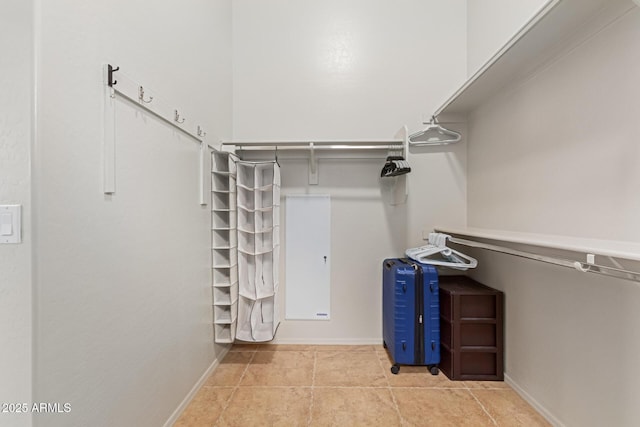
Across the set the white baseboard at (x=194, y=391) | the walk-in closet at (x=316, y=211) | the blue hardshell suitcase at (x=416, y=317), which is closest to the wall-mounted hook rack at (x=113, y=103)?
the walk-in closet at (x=316, y=211)

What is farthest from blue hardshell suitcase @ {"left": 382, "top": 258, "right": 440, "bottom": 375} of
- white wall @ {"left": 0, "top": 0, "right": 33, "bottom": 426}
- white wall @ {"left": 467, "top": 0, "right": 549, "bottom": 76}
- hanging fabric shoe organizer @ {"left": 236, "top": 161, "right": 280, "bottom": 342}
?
white wall @ {"left": 0, "top": 0, "right": 33, "bottom": 426}

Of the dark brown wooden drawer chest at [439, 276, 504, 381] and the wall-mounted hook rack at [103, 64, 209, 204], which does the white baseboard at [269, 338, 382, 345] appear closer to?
the dark brown wooden drawer chest at [439, 276, 504, 381]

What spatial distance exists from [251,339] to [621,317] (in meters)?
2.40

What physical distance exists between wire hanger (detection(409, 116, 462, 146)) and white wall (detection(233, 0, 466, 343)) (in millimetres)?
98

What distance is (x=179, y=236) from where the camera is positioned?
184 centimetres

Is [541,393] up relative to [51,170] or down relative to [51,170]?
down

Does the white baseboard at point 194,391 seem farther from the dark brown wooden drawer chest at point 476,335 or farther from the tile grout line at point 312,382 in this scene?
the dark brown wooden drawer chest at point 476,335

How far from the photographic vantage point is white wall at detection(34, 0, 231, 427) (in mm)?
967

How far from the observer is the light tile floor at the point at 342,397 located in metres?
1.79

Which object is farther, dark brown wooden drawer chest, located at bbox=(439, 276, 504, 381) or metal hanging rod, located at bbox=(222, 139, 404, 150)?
metal hanging rod, located at bbox=(222, 139, 404, 150)

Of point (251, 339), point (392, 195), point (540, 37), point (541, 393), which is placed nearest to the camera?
point (540, 37)

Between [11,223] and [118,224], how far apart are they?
0.39m

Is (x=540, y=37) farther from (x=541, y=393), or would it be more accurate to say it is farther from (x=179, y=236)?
(x=179, y=236)

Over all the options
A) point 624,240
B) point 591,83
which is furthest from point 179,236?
point 591,83
